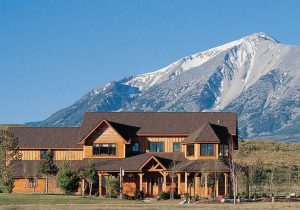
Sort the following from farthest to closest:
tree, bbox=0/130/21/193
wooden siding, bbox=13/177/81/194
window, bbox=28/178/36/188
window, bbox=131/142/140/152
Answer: window, bbox=131/142/140/152 < window, bbox=28/178/36/188 < wooden siding, bbox=13/177/81/194 < tree, bbox=0/130/21/193

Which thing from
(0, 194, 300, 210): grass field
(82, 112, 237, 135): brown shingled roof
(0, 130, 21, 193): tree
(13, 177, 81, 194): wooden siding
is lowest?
(0, 194, 300, 210): grass field

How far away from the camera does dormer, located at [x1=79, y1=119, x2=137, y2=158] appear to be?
9669 cm

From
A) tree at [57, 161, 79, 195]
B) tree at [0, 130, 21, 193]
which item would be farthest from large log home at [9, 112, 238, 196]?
tree at [57, 161, 79, 195]

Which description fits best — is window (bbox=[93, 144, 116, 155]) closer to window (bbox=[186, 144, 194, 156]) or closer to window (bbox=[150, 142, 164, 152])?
window (bbox=[150, 142, 164, 152])

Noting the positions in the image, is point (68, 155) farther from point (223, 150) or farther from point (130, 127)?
point (223, 150)

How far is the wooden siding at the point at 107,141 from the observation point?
96.7 metres

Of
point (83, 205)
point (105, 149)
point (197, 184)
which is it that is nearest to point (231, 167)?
point (197, 184)

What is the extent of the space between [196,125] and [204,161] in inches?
320

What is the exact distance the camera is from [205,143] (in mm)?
92312

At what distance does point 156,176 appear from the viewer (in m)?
93.2

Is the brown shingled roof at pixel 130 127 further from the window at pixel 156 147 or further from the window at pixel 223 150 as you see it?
the window at pixel 223 150

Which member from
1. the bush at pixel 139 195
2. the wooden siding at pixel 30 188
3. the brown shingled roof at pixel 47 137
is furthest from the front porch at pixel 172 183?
the brown shingled roof at pixel 47 137

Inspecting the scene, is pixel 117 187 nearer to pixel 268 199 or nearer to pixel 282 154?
pixel 268 199

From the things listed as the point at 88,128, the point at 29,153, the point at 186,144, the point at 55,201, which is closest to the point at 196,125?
the point at 186,144
